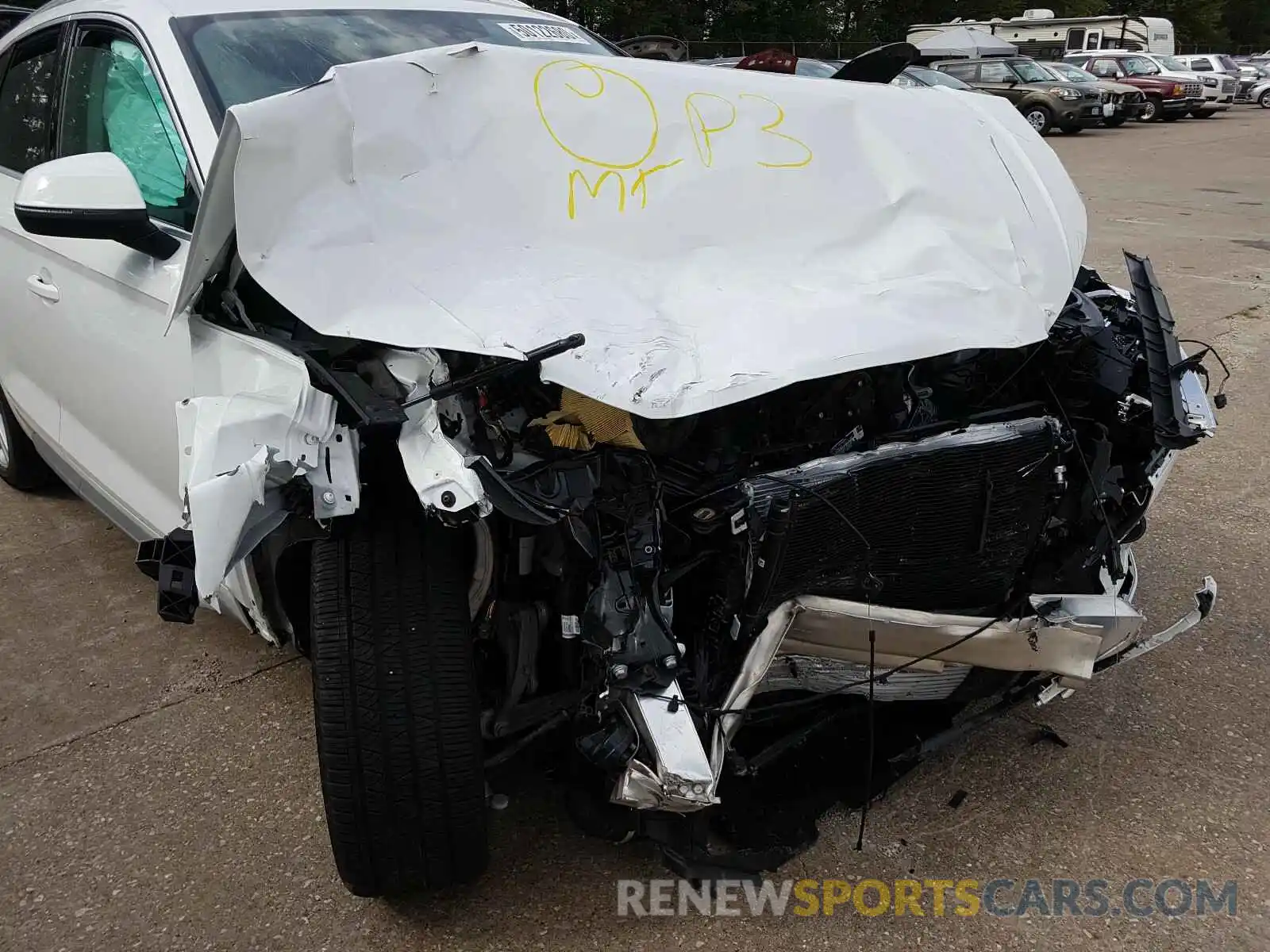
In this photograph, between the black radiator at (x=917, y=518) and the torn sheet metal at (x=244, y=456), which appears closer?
the torn sheet metal at (x=244, y=456)

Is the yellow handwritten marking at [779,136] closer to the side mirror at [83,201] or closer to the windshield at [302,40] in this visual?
the windshield at [302,40]

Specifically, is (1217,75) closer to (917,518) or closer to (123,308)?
(917,518)

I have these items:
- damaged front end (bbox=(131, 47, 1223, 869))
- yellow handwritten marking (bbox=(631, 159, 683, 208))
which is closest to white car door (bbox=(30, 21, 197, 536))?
damaged front end (bbox=(131, 47, 1223, 869))

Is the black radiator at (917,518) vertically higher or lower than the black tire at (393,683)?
higher

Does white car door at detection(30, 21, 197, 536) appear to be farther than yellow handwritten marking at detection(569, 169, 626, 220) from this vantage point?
Yes

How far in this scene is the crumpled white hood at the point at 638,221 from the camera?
1.92 m

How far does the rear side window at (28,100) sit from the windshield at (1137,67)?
26.7 metres

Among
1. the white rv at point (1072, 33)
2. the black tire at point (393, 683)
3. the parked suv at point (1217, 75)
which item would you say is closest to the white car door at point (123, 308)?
the black tire at point (393, 683)

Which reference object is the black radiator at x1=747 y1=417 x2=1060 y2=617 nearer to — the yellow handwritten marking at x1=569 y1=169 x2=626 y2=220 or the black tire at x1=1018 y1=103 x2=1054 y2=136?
the yellow handwritten marking at x1=569 y1=169 x2=626 y2=220

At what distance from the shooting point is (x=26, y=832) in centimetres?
239

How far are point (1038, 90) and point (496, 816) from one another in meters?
20.7

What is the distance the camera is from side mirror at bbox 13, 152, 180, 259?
2229 millimetres

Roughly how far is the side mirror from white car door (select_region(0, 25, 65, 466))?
0.77 m

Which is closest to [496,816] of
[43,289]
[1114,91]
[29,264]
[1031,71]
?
[43,289]
